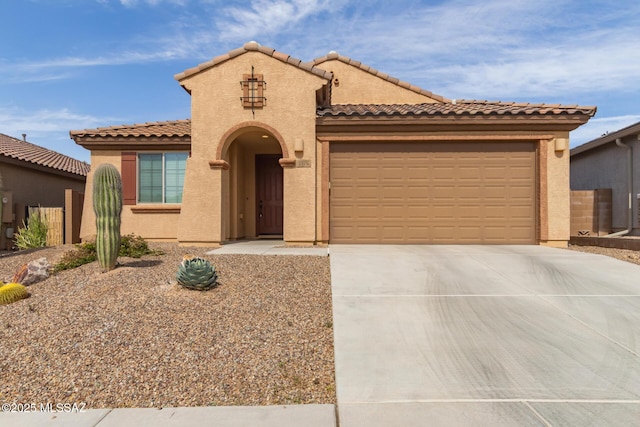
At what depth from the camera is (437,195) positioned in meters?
10.2

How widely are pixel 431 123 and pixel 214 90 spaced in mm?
5702

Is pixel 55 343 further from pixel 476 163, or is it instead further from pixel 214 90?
pixel 476 163

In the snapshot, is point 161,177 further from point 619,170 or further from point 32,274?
point 619,170

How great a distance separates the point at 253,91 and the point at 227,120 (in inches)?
39.9

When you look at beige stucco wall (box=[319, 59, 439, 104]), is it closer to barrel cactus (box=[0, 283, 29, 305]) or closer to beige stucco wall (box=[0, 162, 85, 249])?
barrel cactus (box=[0, 283, 29, 305])

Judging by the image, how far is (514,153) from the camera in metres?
10.3

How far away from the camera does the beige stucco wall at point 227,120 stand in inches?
402

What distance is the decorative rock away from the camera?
6652 mm

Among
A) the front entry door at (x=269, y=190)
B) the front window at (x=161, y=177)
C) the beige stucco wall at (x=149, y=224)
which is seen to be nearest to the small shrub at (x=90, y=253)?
the beige stucco wall at (x=149, y=224)

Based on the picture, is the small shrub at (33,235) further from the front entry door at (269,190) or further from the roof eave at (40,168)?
the front entry door at (269,190)

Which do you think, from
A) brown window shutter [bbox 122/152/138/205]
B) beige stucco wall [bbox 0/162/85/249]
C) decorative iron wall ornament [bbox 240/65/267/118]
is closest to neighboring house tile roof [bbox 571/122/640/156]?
decorative iron wall ornament [bbox 240/65/267/118]

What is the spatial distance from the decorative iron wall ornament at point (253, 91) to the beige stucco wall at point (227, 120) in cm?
11

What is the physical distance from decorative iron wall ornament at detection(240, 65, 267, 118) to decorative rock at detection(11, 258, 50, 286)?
5.81 metres

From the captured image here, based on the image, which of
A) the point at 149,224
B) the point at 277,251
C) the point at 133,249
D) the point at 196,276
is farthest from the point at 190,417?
the point at 149,224
